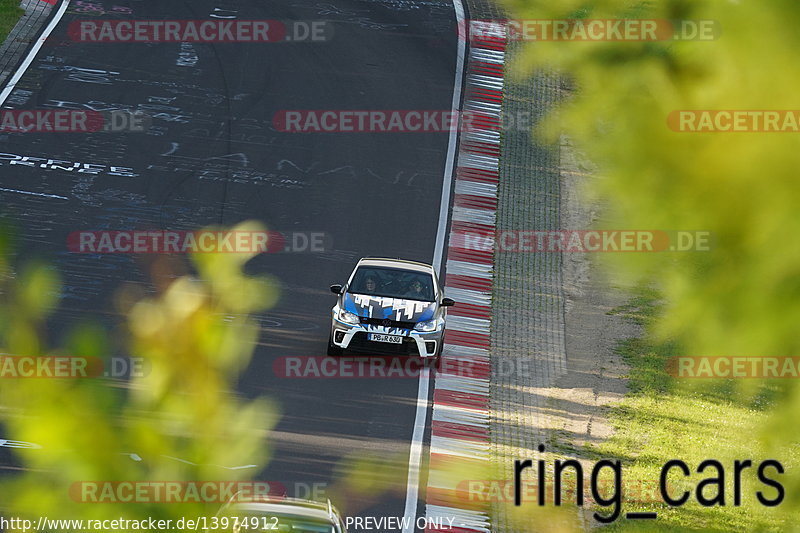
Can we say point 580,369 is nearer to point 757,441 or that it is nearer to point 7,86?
point 7,86

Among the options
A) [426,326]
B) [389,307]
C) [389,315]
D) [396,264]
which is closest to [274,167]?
[396,264]

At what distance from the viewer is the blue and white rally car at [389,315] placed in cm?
1867

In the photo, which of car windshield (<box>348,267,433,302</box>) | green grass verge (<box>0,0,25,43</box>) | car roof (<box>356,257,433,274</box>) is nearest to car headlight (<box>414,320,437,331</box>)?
car windshield (<box>348,267,433,302</box>)

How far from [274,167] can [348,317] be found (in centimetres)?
949

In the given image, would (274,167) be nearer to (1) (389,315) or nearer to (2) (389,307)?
(2) (389,307)

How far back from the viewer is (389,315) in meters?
18.8

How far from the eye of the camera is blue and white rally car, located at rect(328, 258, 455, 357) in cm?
1867

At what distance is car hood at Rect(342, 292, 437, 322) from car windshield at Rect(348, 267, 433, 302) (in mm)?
119

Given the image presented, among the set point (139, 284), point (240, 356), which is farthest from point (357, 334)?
point (240, 356)

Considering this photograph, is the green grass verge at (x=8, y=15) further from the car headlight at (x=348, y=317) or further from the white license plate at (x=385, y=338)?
the white license plate at (x=385, y=338)

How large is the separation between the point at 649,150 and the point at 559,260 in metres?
24.8

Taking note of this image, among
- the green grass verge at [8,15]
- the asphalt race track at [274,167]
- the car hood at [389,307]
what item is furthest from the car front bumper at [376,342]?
the green grass verge at [8,15]

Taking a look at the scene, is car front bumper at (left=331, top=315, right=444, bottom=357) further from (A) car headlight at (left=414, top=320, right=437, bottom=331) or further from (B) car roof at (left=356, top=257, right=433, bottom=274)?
(B) car roof at (left=356, top=257, right=433, bottom=274)

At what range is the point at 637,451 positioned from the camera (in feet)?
57.1
